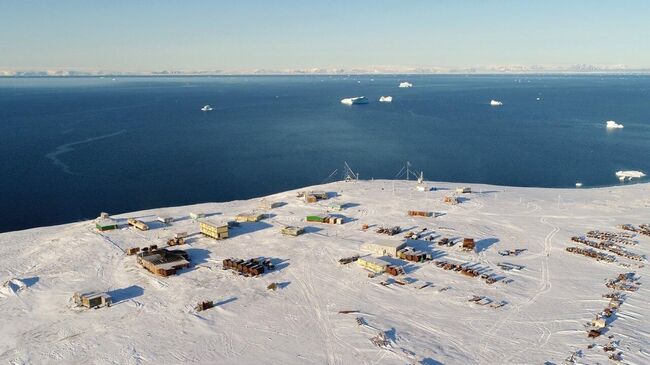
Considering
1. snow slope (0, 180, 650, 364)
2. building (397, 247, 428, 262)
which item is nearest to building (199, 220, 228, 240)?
snow slope (0, 180, 650, 364)

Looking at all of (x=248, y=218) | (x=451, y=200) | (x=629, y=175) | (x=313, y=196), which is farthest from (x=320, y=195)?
(x=629, y=175)

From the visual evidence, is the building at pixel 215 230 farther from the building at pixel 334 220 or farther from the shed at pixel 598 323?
the shed at pixel 598 323

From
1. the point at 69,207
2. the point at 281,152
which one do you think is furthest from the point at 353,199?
the point at 281,152

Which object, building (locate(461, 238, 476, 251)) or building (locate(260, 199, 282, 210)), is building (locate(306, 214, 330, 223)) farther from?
building (locate(461, 238, 476, 251))

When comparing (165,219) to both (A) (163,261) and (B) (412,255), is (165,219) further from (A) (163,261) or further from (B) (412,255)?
(B) (412,255)

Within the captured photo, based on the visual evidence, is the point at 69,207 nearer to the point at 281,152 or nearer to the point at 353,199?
the point at 353,199

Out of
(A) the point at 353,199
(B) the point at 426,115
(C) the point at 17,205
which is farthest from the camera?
(B) the point at 426,115

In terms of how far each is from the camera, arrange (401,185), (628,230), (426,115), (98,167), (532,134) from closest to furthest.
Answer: (628,230) → (401,185) → (98,167) → (532,134) → (426,115)
